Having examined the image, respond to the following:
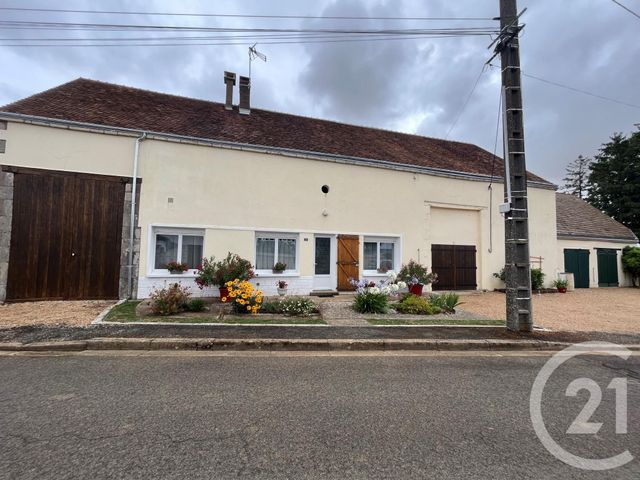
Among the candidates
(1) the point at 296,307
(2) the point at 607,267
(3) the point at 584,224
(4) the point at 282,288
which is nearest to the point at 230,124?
(4) the point at 282,288

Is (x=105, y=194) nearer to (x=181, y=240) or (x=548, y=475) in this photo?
(x=181, y=240)

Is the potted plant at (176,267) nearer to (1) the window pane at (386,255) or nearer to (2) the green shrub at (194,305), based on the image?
(2) the green shrub at (194,305)

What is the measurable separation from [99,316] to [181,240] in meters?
3.86

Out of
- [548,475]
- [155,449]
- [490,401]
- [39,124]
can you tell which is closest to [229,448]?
[155,449]

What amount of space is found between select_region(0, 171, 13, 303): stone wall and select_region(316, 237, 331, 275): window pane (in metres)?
9.19

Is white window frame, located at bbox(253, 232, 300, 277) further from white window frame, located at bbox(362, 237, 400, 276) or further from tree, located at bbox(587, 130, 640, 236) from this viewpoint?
tree, located at bbox(587, 130, 640, 236)

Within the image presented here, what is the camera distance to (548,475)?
2.66 meters

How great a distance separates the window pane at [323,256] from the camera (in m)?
12.9

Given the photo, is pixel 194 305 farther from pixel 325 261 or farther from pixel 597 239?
pixel 597 239

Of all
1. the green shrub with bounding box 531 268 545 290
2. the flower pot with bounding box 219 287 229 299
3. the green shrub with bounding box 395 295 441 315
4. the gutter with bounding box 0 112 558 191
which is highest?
the gutter with bounding box 0 112 558 191

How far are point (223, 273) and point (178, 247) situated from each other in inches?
83.9

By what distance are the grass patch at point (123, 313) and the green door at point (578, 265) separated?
19745 millimetres

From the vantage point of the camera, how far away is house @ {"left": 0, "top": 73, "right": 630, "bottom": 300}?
9977 mm

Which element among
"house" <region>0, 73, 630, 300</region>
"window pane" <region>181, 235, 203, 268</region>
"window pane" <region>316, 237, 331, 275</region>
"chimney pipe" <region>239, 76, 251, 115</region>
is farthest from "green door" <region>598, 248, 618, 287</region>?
"window pane" <region>181, 235, 203, 268</region>
